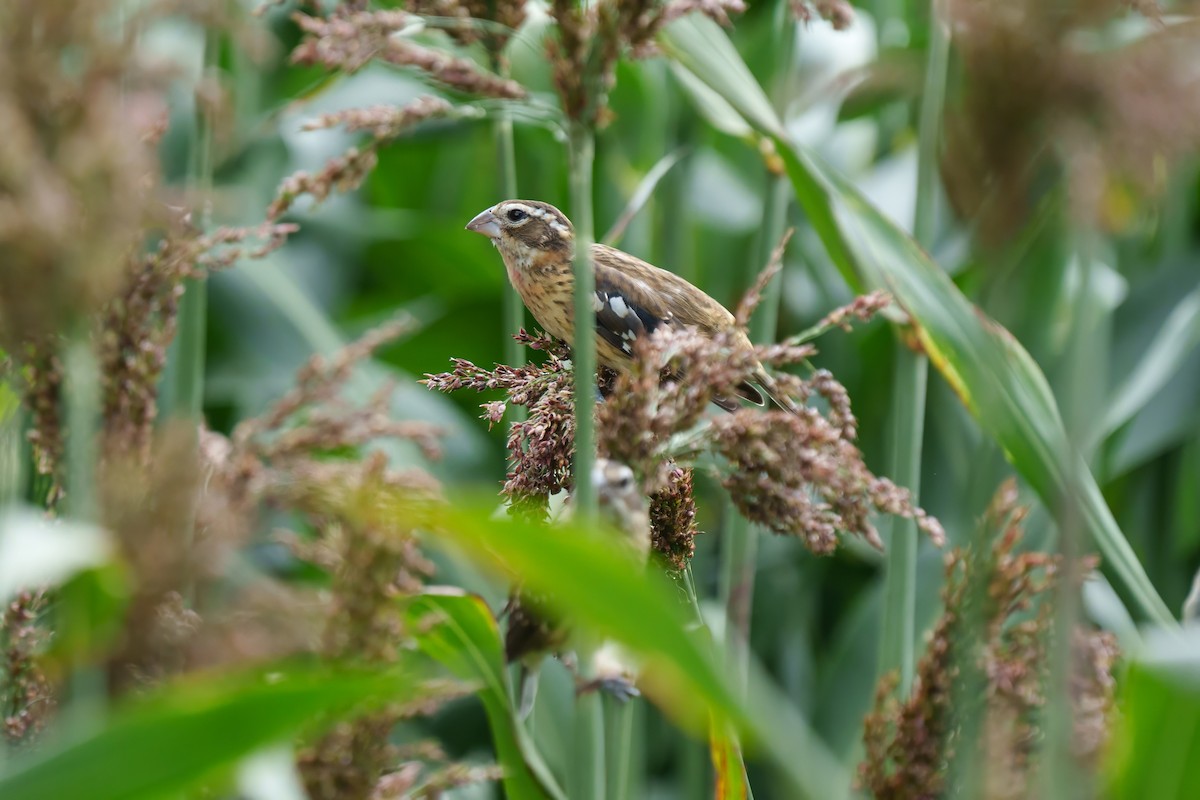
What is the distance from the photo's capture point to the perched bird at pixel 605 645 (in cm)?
117

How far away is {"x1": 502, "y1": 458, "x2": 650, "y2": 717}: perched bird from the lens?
3.83ft

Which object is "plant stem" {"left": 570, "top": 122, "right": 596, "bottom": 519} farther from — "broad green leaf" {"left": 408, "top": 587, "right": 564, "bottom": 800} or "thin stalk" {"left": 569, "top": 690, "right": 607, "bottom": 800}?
"broad green leaf" {"left": 408, "top": 587, "right": 564, "bottom": 800}

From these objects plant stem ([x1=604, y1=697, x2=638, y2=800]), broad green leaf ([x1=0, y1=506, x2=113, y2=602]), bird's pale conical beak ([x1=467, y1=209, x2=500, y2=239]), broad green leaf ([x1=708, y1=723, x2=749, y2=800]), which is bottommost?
broad green leaf ([x1=708, y1=723, x2=749, y2=800])

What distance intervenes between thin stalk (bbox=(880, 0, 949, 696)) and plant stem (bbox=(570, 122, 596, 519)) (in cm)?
86

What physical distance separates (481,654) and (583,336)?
400 millimetres

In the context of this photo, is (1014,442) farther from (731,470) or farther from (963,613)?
(963,613)

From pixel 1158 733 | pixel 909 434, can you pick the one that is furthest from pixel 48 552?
pixel 909 434

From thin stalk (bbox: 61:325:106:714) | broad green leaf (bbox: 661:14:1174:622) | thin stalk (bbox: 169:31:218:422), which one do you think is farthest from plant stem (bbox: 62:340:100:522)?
broad green leaf (bbox: 661:14:1174:622)

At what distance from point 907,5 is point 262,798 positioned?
169 inches

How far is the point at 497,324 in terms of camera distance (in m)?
3.64

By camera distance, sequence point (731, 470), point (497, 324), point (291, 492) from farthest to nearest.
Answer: point (497, 324)
point (731, 470)
point (291, 492)

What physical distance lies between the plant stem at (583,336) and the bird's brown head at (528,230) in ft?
4.17

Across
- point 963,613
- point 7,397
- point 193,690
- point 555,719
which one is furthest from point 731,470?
point 555,719

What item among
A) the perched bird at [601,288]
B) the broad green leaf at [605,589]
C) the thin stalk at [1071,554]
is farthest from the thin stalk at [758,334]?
the broad green leaf at [605,589]
